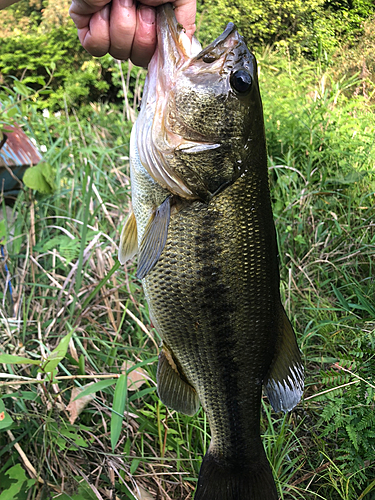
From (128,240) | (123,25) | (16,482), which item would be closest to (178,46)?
(123,25)

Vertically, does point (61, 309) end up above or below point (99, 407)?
above

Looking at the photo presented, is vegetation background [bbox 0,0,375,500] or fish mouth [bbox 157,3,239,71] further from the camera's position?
vegetation background [bbox 0,0,375,500]

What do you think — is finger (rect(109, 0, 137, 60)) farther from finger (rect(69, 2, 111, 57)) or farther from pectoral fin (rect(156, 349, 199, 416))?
pectoral fin (rect(156, 349, 199, 416))

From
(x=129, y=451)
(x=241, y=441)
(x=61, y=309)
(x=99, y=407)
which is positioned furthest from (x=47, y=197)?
(x=241, y=441)

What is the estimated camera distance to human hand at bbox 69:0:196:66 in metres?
1.41

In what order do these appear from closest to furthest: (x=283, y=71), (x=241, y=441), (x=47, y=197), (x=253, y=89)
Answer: (x=253, y=89) < (x=241, y=441) < (x=47, y=197) < (x=283, y=71)

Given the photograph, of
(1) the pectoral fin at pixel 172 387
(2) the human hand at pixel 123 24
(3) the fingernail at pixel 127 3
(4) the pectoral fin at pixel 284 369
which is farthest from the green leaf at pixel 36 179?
(4) the pectoral fin at pixel 284 369

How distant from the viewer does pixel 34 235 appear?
2988 millimetres

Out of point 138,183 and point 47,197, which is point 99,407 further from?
point 47,197

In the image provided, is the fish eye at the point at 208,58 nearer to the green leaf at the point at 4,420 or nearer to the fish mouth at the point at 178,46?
the fish mouth at the point at 178,46

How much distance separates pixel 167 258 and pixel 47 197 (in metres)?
2.15

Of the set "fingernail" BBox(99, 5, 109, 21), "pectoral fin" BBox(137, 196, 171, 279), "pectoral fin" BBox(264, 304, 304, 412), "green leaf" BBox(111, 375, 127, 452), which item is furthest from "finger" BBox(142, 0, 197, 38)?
"green leaf" BBox(111, 375, 127, 452)

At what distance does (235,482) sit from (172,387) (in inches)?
14.9

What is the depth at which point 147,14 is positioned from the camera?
1.42 meters
